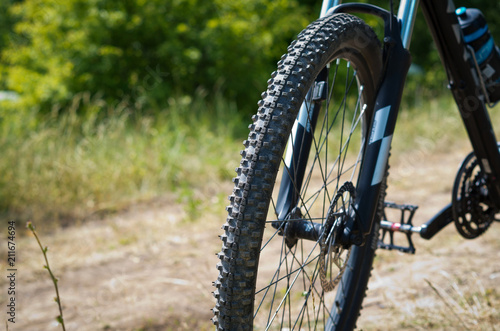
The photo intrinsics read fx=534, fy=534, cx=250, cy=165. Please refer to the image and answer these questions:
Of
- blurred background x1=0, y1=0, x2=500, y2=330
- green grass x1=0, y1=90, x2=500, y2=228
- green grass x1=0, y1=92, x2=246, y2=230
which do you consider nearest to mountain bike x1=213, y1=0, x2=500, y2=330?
blurred background x1=0, y1=0, x2=500, y2=330

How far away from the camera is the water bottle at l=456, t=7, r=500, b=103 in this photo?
2133 millimetres

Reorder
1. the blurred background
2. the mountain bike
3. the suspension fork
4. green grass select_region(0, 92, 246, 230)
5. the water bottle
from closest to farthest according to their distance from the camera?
the mountain bike
the suspension fork
the water bottle
the blurred background
green grass select_region(0, 92, 246, 230)

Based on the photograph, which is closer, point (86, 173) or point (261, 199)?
point (261, 199)

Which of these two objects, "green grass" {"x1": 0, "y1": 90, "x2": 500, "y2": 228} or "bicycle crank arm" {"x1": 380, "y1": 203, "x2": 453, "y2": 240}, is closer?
"bicycle crank arm" {"x1": 380, "y1": 203, "x2": 453, "y2": 240}

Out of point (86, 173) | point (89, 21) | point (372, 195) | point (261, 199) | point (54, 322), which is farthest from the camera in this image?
point (89, 21)

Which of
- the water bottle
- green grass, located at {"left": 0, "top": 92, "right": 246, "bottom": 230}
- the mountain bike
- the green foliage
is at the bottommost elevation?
the mountain bike

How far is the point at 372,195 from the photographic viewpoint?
4.86 ft

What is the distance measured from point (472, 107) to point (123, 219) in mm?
2801

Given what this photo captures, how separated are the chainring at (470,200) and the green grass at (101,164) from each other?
2.32 meters

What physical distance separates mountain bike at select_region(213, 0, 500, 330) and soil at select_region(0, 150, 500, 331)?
11.6 inches

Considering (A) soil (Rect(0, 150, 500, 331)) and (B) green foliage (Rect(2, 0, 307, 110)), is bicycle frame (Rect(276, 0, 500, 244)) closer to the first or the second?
(A) soil (Rect(0, 150, 500, 331))

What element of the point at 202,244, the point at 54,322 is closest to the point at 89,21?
the point at 202,244

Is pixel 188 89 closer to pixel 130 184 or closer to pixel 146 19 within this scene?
pixel 146 19

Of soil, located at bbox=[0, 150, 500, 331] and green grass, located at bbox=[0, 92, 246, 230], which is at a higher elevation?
green grass, located at bbox=[0, 92, 246, 230]
